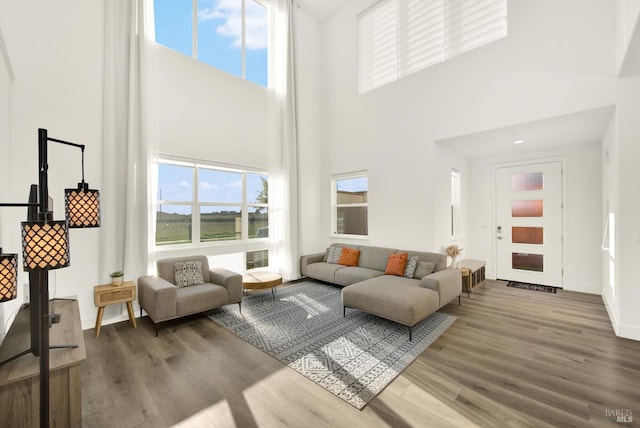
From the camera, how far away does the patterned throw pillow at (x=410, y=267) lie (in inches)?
164

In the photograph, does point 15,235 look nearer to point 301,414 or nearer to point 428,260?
point 301,414

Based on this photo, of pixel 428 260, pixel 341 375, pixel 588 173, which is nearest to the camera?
pixel 341 375

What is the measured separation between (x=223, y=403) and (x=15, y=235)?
9.60 feet

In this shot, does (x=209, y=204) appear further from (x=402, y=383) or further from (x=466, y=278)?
(x=466, y=278)

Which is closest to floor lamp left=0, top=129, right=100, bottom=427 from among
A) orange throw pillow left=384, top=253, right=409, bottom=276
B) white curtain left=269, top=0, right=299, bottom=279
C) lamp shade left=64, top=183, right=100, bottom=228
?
lamp shade left=64, top=183, right=100, bottom=228

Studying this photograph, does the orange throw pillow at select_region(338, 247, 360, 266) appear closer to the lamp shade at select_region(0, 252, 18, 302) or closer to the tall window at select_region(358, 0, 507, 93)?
the tall window at select_region(358, 0, 507, 93)

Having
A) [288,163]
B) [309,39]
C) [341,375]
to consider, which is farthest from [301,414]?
[309,39]

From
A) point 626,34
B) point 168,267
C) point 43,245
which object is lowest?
point 168,267

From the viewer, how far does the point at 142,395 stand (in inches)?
82.7

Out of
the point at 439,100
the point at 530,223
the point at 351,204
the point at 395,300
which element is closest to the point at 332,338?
the point at 395,300

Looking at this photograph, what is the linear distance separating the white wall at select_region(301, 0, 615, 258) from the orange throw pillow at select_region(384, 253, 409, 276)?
0.60 metres

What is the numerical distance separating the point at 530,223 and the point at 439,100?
2.89 m

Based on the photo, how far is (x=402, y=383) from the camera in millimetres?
2209

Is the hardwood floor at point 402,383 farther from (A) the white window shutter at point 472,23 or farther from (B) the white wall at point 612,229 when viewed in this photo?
(A) the white window shutter at point 472,23
